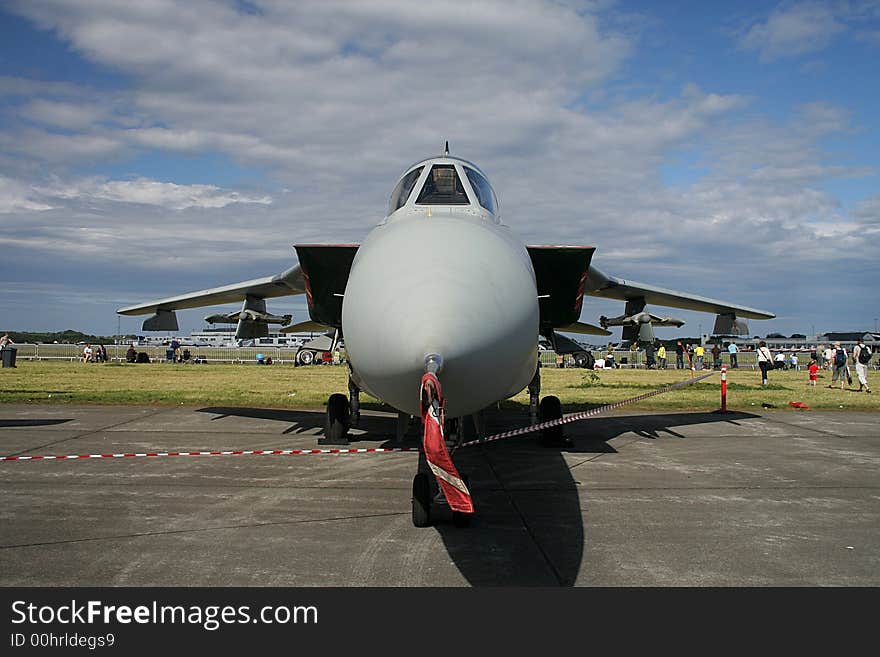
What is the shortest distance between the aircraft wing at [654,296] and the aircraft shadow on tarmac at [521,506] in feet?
8.12

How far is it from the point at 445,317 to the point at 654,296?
1003 cm

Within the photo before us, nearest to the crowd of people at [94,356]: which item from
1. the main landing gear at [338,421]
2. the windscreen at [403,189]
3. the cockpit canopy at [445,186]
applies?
the main landing gear at [338,421]

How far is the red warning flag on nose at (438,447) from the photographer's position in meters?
3.92

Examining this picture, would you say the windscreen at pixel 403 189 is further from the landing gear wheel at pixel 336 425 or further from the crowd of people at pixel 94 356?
the crowd of people at pixel 94 356

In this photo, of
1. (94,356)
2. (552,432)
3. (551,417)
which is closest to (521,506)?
(552,432)

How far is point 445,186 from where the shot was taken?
7.10 metres

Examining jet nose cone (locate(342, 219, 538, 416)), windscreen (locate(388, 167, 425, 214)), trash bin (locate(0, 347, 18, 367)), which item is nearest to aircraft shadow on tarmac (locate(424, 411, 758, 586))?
jet nose cone (locate(342, 219, 538, 416))

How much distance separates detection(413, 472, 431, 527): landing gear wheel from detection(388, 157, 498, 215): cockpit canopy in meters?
2.76

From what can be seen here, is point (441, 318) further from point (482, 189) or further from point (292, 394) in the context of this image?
point (292, 394)

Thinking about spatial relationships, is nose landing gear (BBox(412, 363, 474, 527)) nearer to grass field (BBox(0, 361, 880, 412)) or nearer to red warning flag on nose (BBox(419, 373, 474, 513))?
red warning flag on nose (BBox(419, 373, 474, 513))

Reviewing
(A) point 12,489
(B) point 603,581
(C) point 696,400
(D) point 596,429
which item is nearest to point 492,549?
(B) point 603,581

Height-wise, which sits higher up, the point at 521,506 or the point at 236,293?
the point at 236,293
